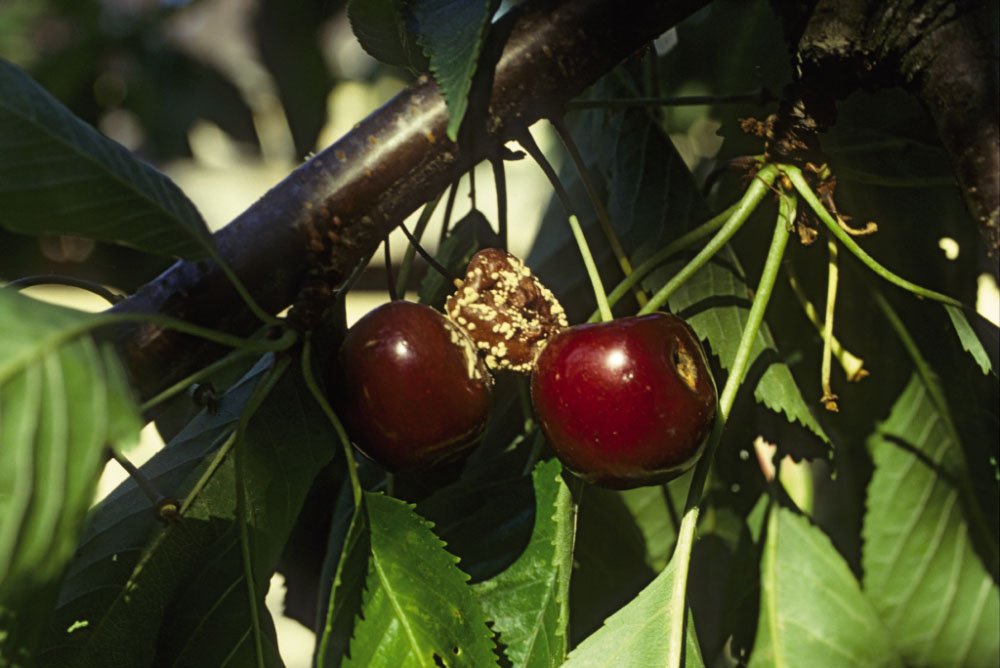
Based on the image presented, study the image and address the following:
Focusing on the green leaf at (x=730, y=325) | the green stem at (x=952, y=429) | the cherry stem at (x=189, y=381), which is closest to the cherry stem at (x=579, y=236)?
the green leaf at (x=730, y=325)

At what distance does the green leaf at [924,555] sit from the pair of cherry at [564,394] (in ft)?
1.22

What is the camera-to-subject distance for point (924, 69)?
542mm

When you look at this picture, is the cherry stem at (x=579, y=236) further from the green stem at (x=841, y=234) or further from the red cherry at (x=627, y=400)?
the green stem at (x=841, y=234)

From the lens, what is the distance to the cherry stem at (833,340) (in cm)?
72

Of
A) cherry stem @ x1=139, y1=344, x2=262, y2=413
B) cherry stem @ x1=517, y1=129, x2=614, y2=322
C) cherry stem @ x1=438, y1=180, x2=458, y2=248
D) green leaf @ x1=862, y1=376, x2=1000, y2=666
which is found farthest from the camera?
green leaf @ x1=862, y1=376, x2=1000, y2=666

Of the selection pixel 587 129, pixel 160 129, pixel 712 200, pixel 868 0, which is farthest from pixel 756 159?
pixel 160 129

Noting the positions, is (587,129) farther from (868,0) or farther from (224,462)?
(224,462)

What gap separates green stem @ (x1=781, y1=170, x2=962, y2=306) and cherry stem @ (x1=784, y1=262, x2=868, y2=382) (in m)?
0.11

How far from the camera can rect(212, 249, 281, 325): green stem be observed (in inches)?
19.4

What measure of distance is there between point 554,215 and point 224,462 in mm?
557

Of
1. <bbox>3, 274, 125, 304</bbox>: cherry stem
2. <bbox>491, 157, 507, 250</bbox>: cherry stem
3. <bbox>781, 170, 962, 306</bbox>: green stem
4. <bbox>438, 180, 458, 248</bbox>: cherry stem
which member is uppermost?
<bbox>438, 180, 458, 248</bbox>: cherry stem

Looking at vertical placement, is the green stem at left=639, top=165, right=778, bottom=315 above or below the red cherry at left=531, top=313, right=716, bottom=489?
above

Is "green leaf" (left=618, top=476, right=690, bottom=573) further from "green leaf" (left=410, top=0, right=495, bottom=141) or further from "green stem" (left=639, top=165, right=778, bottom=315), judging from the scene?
"green leaf" (left=410, top=0, right=495, bottom=141)

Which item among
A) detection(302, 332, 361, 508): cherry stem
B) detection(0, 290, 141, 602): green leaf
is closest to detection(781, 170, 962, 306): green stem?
detection(302, 332, 361, 508): cherry stem
